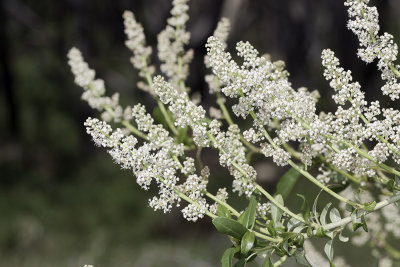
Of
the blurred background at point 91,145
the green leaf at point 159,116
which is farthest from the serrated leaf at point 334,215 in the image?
the blurred background at point 91,145

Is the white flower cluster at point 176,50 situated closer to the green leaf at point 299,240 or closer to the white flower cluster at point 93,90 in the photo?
the white flower cluster at point 93,90

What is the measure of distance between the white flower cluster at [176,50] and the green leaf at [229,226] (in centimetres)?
35

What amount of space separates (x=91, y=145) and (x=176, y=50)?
16.9 feet

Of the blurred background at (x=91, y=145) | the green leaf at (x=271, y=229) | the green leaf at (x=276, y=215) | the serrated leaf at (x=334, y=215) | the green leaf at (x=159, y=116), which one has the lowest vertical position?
the green leaf at (x=271, y=229)

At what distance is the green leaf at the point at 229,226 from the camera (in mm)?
649

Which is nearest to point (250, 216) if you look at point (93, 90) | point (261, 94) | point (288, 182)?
point (261, 94)

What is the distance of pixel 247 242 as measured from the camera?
65 centimetres

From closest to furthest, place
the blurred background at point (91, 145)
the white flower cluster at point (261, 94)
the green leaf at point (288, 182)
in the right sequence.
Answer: the white flower cluster at point (261, 94) < the green leaf at point (288, 182) < the blurred background at point (91, 145)

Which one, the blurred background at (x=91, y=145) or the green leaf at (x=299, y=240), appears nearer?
the green leaf at (x=299, y=240)

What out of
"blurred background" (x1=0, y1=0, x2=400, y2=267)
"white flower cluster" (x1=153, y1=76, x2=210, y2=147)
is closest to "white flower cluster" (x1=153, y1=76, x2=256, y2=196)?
"white flower cluster" (x1=153, y1=76, x2=210, y2=147)

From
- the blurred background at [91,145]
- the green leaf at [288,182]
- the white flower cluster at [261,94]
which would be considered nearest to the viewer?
the white flower cluster at [261,94]

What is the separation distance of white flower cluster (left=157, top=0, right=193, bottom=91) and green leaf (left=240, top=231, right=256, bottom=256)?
36cm

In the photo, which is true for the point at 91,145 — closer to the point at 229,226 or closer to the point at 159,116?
the point at 159,116

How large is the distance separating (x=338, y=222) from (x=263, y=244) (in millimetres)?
94
